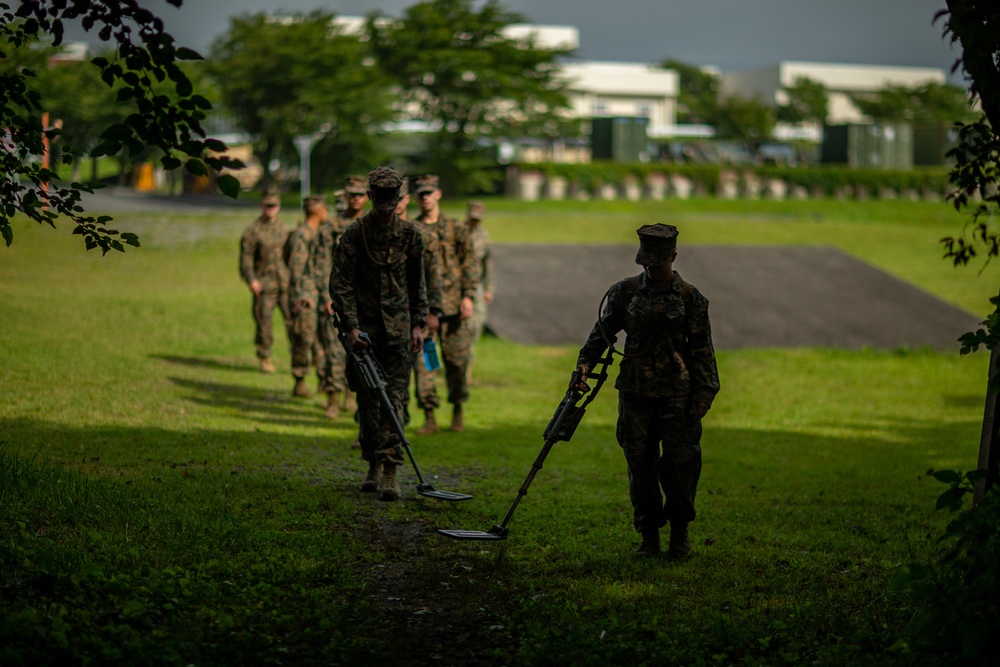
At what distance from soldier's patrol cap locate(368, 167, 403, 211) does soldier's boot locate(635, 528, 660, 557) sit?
306cm

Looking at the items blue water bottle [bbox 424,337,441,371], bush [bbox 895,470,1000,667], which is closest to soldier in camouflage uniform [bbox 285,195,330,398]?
blue water bottle [bbox 424,337,441,371]

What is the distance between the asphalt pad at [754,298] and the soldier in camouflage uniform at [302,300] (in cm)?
733

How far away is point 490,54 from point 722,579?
4841 cm

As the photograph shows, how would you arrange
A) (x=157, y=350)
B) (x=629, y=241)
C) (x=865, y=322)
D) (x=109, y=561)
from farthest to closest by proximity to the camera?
1. (x=629, y=241)
2. (x=865, y=322)
3. (x=157, y=350)
4. (x=109, y=561)

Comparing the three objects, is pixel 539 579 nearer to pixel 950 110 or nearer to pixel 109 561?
pixel 109 561

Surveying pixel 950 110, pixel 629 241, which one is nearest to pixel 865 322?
pixel 629 241

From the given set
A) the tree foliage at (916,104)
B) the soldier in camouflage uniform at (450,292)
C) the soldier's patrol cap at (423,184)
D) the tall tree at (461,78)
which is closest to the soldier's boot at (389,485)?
the soldier in camouflage uniform at (450,292)

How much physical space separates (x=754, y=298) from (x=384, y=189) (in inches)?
714

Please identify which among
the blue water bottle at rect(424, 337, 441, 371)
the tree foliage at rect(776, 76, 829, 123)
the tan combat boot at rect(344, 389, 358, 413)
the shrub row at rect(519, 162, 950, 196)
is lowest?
the tan combat boot at rect(344, 389, 358, 413)

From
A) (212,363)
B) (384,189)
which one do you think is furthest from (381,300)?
(212,363)

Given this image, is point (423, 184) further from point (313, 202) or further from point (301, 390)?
point (301, 390)

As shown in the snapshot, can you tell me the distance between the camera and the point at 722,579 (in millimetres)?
7422

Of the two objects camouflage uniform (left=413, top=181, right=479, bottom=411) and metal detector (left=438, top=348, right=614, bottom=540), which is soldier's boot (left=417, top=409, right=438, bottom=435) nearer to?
camouflage uniform (left=413, top=181, right=479, bottom=411)

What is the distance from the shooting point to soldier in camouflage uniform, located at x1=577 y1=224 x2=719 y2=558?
24.6ft
